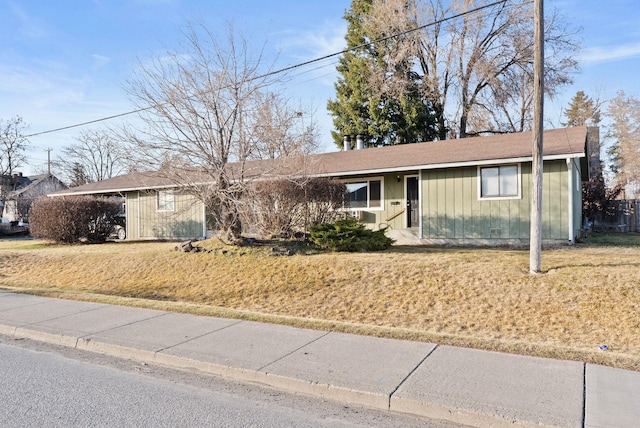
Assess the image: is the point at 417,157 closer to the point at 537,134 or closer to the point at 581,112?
the point at 537,134

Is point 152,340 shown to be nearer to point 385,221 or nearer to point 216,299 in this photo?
point 216,299

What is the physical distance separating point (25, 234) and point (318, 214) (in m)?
25.7

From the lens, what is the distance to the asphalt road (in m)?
3.80

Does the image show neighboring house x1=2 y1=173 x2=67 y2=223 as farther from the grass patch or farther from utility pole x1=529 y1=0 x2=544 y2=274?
utility pole x1=529 y1=0 x2=544 y2=274

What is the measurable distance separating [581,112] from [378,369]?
2060 inches

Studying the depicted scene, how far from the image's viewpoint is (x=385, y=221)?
1659 centimetres

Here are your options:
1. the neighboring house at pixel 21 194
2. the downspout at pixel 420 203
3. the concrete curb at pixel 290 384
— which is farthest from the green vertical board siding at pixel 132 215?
the neighboring house at pixel 21 194

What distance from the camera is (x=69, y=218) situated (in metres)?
18.1

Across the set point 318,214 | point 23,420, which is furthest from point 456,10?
point 23,420

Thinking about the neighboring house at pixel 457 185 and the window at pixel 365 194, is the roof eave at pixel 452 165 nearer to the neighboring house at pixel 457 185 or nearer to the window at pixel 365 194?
the neighboring house at pixel 457 185

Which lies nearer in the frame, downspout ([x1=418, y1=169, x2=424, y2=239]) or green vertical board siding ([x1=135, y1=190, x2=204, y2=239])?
downspout ([x1=418, y1=169, x2=424, y2=239])

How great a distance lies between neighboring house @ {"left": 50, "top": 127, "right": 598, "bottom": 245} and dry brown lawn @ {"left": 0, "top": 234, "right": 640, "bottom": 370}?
1.78 meters

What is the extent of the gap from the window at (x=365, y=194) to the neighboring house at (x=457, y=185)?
1.5 inches

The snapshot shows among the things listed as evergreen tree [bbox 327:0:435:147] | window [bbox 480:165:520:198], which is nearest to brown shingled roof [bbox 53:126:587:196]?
window [bbox 480:165:520:198]
